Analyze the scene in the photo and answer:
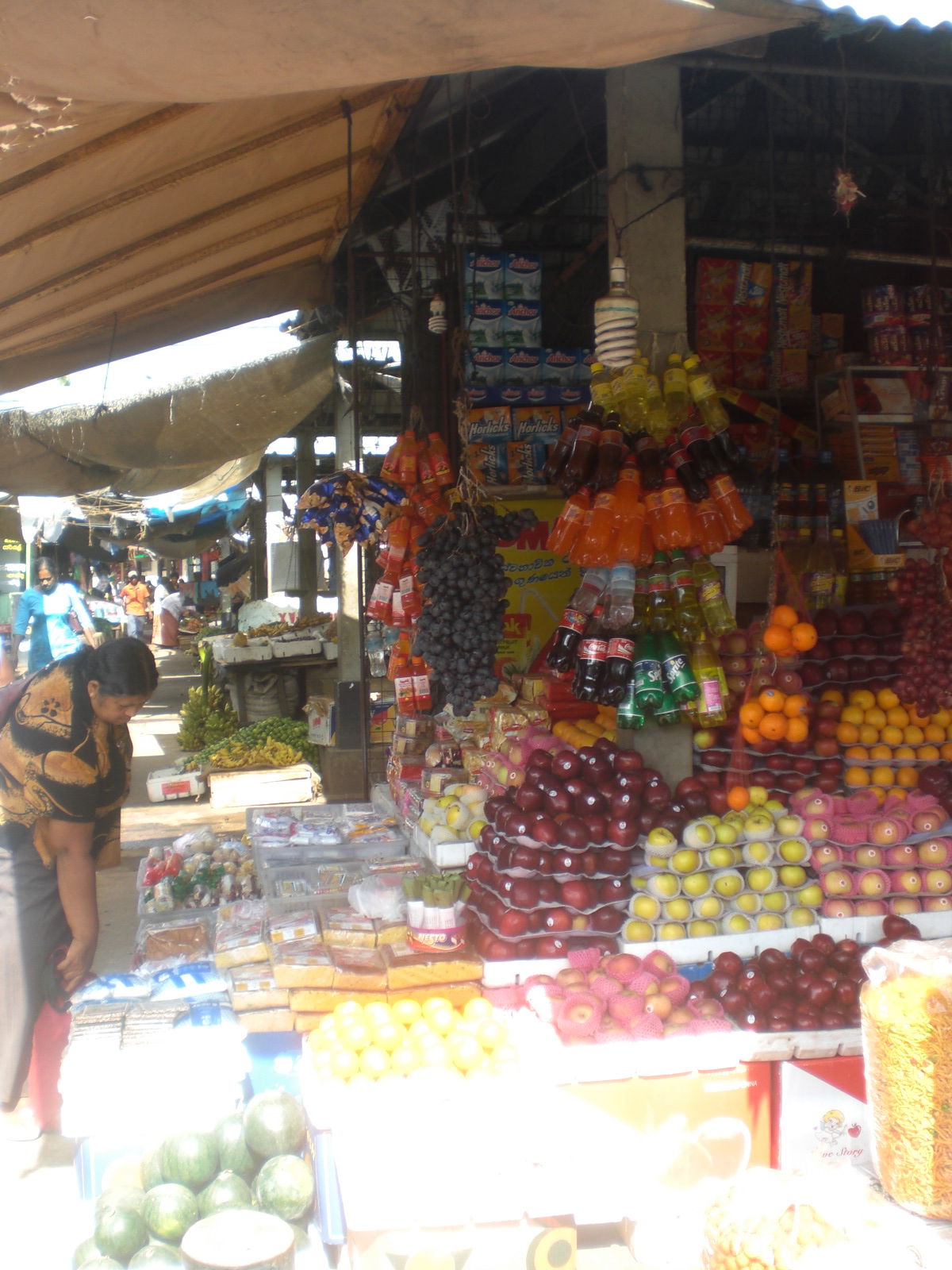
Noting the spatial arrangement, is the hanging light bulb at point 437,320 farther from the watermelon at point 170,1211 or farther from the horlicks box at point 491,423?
the watermelon at point 170,1211

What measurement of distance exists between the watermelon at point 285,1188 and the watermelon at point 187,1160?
145 mm

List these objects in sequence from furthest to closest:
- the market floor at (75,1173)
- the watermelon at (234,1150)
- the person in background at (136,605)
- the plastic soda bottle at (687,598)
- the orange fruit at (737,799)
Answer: the person in background at (136,605), the orange fruit at (737,799), the plastic soda bottle at (687,598), the market floor at (75,1173), the watermelon at (234,1150)

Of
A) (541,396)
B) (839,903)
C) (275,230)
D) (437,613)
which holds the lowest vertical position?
(839,903)

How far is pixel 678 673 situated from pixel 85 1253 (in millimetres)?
2427

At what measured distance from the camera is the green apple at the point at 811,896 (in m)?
3.57

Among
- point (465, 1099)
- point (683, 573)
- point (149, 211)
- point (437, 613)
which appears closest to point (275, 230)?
point (149, 211)

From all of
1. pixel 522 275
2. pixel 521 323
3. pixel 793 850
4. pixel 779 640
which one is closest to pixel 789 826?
pixel 793 850

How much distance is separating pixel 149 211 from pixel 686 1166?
3.94 m

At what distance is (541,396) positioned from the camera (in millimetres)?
5422

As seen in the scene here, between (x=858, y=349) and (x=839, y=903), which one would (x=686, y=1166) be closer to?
(x=839, y=903)

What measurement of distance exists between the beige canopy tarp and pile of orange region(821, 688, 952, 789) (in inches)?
107

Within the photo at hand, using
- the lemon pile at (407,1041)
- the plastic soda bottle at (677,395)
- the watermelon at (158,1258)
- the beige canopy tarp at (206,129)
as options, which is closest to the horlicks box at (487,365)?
the beige canopy tarp at (206,129)

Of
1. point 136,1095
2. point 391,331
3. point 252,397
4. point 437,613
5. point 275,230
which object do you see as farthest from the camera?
point 391,331

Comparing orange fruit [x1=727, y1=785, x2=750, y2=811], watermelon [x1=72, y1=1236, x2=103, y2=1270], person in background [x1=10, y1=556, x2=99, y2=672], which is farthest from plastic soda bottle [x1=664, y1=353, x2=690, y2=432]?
person in background [x1=10, y1=556, x2=99, y2=672]
